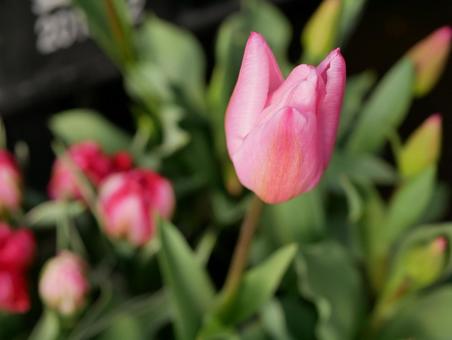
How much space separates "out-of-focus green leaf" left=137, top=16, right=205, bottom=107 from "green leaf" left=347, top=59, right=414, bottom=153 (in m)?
0.12

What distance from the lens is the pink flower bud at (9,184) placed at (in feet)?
1.48

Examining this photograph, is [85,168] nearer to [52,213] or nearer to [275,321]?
[52,213]

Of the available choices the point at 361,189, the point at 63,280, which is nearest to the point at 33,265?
the point at 63,280

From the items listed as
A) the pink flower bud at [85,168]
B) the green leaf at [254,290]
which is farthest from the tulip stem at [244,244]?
the pink flower bud at [85,168]

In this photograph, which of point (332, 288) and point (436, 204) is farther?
point (436, 204)

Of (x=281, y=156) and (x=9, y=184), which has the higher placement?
(x=281, y=156)

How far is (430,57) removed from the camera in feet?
1.58

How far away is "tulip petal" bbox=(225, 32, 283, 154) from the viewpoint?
274mm

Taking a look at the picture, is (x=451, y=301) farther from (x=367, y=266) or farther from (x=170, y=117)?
(x=170, y=117)

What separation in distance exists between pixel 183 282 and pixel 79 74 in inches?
22.9

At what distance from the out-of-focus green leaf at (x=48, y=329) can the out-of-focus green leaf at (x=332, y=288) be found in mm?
128

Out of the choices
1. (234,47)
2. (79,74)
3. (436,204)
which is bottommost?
(79,74)

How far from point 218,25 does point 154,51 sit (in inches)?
17.7

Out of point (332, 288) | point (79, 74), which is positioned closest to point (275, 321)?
point (332, 288)
